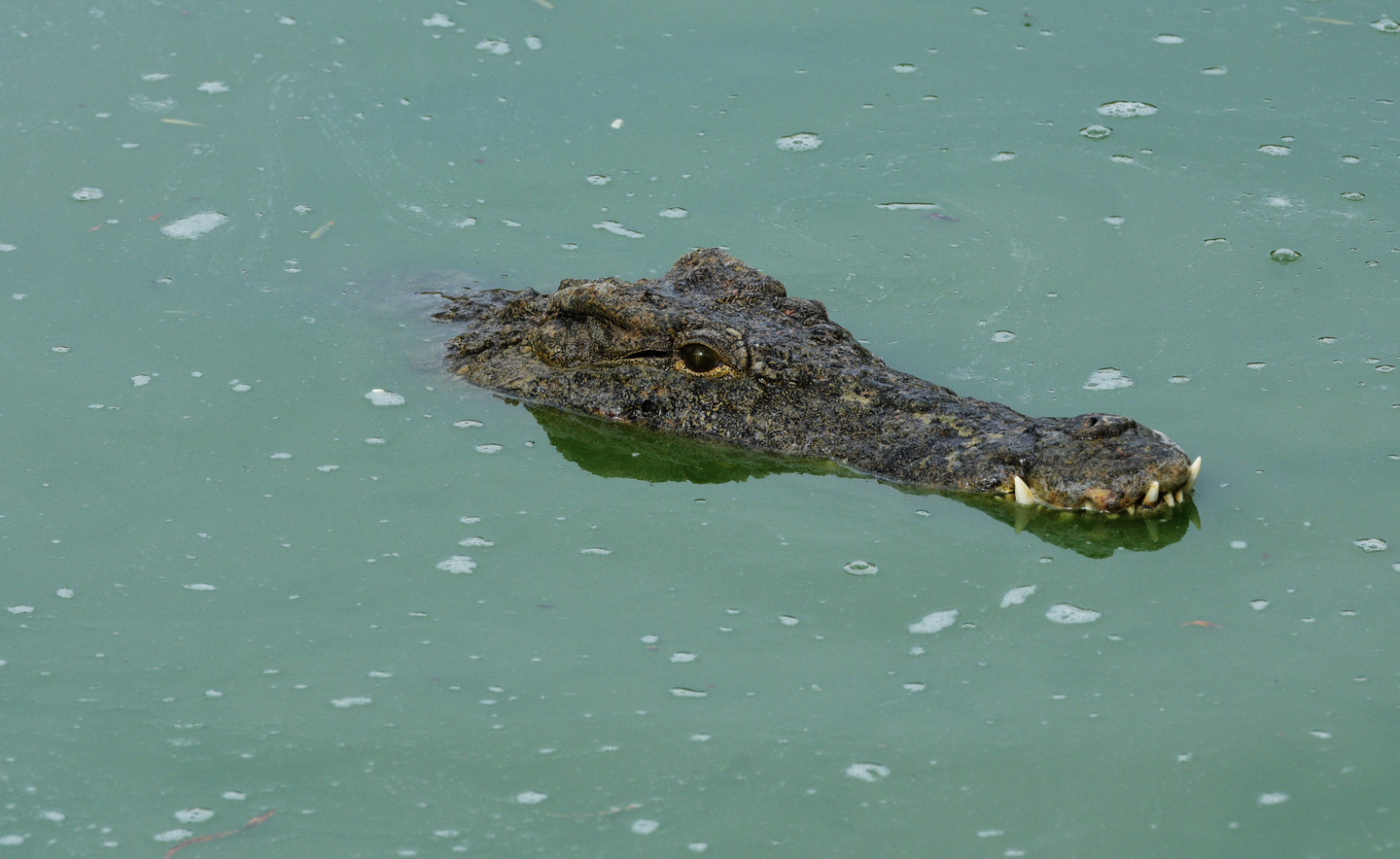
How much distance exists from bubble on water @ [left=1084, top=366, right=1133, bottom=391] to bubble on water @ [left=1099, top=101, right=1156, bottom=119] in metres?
2.83

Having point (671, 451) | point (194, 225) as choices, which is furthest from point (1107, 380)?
point (194, 225)

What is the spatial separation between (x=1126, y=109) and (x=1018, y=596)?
4.77 metres

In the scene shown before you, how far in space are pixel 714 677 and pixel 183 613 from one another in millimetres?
1773

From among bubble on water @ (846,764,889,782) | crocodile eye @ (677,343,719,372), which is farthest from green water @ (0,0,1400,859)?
crocodile eye @ (677,343,719,372)

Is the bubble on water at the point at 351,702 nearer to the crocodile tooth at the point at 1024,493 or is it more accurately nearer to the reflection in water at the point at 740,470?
the reflection in water at the point at 740,470

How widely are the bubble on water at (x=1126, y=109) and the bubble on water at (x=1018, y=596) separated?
15.2ft

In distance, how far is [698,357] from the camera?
17.8ft

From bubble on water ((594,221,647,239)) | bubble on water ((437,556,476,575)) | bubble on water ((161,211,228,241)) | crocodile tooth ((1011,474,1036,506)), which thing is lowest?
bubble on water ((437,556,476,575))

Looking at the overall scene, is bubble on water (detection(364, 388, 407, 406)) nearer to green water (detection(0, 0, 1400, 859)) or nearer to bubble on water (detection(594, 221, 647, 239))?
green water (detection(0, 0, 1400, 859))

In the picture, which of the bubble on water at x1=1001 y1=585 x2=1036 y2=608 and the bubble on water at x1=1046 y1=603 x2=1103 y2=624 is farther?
the bubble on water at x1=1001 y1=585 x2=1036 y2=608

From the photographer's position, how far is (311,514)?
4.96 metres

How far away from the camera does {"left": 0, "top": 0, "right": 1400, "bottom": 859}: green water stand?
3.62m

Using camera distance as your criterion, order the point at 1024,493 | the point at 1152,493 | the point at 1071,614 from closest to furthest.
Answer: the point at 1071,614, the point at 1152,493, the point at 1024,493

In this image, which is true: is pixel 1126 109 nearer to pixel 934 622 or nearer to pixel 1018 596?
pixel 1018 596
